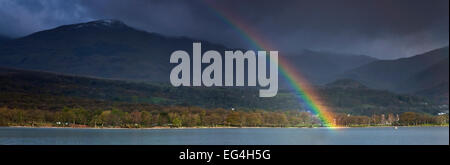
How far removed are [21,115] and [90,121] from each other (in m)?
23.3
